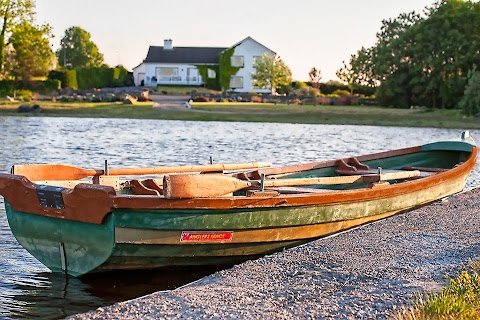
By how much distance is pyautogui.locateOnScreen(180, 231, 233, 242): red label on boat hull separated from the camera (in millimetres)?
9422

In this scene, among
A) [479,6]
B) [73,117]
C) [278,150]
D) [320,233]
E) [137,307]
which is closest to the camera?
[137,307]

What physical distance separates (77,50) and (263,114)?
7008 centimetres

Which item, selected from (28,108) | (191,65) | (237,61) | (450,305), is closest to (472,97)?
(28,108)

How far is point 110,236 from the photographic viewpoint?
353 inches

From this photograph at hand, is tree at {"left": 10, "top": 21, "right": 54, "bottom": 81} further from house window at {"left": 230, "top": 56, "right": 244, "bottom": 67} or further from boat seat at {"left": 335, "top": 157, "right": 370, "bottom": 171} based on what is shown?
boat seat at {"left": 335, "top": 157, "right": 370, "bottom": 171}

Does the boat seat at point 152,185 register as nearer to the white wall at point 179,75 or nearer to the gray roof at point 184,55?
the white wall at point 179,75

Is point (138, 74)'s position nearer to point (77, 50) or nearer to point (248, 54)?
point (248, 54)

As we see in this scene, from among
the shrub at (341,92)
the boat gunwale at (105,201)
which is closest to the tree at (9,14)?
the shrub at (341,92)

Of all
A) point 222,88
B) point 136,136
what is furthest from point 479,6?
point 136,136

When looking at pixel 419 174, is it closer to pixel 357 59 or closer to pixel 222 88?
pixel 357 59

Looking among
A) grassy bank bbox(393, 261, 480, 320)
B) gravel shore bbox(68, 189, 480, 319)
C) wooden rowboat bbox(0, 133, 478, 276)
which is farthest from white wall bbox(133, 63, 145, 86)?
grassy bank bbox(393, 261, 480, 320)

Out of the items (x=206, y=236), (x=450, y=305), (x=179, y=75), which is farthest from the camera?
(x=179, y=75)

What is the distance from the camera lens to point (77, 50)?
11450cm

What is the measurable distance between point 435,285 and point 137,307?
2.92 m
